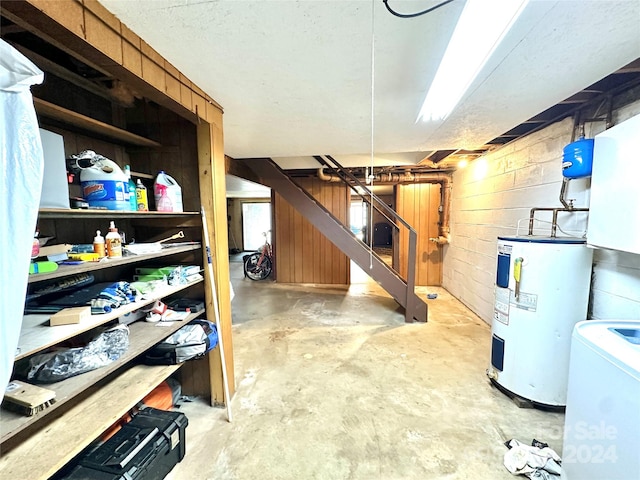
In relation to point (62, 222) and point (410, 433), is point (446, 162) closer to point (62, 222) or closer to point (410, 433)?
point (410, 433)

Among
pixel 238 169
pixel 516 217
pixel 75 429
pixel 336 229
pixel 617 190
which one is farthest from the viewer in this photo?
pixel 238 169

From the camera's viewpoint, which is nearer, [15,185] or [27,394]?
[15,185]

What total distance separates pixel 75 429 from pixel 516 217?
3.72 m

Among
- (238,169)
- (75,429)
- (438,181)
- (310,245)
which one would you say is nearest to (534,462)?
(75,429)

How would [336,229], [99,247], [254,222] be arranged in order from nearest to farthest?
[99,247] → [336,229] → [254,222]

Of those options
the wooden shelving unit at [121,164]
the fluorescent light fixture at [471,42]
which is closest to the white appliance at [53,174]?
the wooden shelving unit at [121,164]

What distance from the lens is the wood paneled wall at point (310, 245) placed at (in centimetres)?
530

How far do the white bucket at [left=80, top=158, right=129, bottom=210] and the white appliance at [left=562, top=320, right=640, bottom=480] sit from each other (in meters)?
2.26

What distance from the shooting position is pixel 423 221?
5.16 m

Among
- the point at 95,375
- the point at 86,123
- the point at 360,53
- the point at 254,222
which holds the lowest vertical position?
the point at 95,375

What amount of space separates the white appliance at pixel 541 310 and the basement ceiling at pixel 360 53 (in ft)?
3.36

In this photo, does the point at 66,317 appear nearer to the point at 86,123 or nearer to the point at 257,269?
the point at 86,123

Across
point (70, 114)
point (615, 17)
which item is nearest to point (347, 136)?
point (615, 17)

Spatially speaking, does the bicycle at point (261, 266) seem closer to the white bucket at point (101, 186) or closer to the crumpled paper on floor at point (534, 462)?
the white bucket at point (101, 186)
